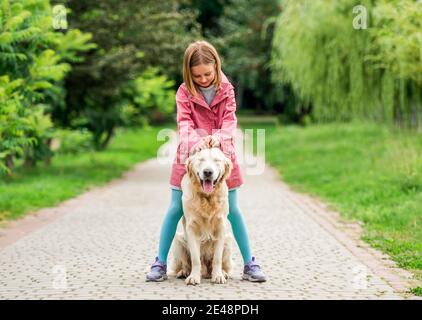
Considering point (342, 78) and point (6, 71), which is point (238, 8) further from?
point (6, 71)

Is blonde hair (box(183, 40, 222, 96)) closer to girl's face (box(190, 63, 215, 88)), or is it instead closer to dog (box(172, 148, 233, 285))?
girl's face (box(190, 63, 215, 88))

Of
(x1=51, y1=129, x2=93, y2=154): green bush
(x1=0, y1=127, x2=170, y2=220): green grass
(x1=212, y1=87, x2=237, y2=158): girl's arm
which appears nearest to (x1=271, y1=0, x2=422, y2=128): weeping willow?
(x1=0, y1=127, x2=170, y2=220): green grass

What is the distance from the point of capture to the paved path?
258 inches

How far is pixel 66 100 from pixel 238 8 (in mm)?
35009

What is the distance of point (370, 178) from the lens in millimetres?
15445

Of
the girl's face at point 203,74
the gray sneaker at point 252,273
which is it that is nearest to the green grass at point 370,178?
the gray sneaker at point 252,273

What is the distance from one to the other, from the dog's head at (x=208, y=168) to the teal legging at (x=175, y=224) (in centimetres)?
40

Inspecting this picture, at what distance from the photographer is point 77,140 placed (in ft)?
76.7

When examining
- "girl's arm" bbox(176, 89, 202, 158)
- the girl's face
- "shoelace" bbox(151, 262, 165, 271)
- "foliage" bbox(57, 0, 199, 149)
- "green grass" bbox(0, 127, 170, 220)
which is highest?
"foliage" bbox(57, 0, 199, 149)

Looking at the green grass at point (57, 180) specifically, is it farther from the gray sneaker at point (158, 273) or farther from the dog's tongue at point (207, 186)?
the dog's tongue at point (207, 186)

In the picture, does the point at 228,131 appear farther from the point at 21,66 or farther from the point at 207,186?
the point at 21,66

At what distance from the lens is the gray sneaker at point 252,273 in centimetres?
695

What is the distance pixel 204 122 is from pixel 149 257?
84.9 inches
